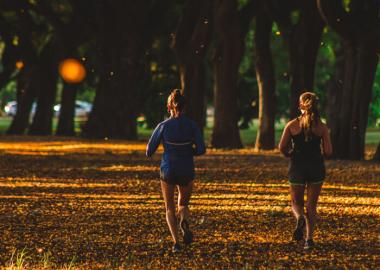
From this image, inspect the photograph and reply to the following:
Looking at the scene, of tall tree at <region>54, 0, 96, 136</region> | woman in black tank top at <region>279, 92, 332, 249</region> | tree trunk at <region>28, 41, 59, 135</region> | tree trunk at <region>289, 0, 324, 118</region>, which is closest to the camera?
woman in black tank top at <region>279, 92, 332, 249</region>

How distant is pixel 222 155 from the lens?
31297 mm

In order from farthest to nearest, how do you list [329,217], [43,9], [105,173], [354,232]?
[43,9] < [105,173] < [329,217] < [354,232]

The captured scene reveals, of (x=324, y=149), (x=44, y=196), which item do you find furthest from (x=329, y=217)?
(x=44, y=196)

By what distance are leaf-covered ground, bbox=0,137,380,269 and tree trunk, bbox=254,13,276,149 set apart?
7.91m

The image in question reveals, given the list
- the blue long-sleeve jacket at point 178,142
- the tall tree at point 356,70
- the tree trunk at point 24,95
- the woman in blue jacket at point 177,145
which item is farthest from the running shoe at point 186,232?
the tree trunk at point 24,95

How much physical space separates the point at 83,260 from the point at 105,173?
1353 cm

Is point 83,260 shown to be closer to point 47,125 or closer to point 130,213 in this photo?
point 130,213

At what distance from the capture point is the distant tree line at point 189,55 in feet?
95.2

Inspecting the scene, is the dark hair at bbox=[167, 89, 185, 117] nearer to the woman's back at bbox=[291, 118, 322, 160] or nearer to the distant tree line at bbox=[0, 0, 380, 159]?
the woman's back at bbox=[291, 118, 322, 160]

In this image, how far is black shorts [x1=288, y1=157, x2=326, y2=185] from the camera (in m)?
11.2

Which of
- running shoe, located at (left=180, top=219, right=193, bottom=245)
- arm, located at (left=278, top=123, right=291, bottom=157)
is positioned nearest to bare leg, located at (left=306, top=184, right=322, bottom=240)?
arm, located at (left=278, top=123, right=291, bottom=157)

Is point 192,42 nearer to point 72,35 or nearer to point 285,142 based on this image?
point 72,35

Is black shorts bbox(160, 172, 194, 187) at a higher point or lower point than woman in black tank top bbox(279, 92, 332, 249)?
lower

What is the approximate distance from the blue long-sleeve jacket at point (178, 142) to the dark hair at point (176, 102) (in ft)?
0.27
